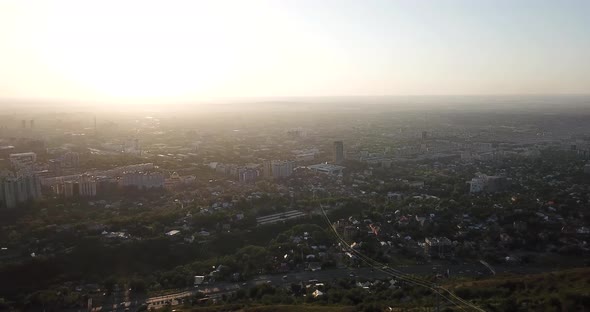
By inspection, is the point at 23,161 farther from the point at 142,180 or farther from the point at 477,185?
the point at 477,185

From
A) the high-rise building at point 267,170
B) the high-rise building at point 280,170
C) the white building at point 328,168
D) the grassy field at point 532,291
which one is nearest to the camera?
the grassy field at point 532,291

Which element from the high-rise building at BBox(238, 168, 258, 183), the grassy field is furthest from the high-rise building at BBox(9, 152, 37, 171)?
the grassy field

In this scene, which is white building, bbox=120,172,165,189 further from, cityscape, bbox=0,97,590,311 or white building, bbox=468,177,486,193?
white building, bbox=468,177,486,193

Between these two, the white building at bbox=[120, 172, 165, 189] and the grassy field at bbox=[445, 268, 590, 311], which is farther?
the white building at bbox=[120, 172, 165, 189]

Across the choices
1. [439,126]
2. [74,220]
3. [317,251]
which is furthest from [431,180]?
[439,126]

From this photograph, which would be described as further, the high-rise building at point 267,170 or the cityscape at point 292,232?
the high-rise building at point 267,170

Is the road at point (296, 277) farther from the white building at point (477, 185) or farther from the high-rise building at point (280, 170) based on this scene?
the high-rise building at point (280, 170)

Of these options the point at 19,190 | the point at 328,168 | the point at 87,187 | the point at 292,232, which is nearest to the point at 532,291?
the point at 292,232

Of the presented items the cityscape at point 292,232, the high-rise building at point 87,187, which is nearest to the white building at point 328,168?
the cityscape at point 292,232

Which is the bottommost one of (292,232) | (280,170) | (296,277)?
(296,277)

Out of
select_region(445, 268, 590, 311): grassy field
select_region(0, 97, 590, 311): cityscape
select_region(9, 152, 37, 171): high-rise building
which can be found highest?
select_region(9, 152, 37, 171): high-rise building

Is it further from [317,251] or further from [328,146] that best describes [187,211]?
[328,146]
